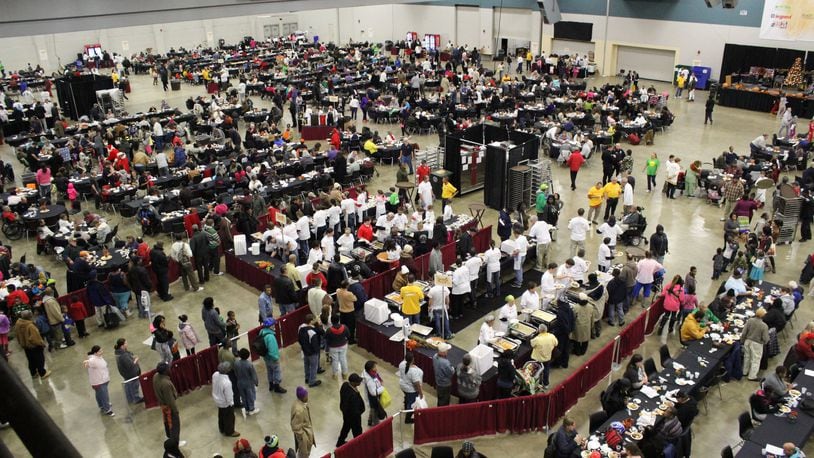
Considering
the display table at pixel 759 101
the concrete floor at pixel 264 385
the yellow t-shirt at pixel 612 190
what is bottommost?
the concrete floor at pixel 264 385

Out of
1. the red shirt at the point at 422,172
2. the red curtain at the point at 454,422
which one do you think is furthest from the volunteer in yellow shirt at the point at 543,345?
the red shirt at the point at 422,172

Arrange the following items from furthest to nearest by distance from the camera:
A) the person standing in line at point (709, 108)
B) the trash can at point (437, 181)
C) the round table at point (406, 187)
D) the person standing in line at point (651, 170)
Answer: the person standing in line at point (709, 108)
the person standing in line at point (651, 170)
the trash can at point (437, 181)
the round table at point (406, 187)

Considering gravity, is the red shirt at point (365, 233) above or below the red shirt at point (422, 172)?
below

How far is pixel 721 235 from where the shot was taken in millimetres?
16953

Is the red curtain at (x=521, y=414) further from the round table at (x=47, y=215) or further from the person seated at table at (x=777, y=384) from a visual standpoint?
the round table at (x=47, y=215)

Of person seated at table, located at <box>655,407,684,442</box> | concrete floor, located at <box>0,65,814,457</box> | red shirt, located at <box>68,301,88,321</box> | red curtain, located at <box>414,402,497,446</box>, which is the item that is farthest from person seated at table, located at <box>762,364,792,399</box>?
red shirt, located at <box>68,301,88,321</box>

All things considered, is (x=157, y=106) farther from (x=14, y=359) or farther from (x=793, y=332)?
(x=793, y=332)

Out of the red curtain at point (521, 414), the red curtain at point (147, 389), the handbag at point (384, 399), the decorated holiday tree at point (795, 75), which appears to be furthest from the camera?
the decorated holiday tree at point (795, 75)

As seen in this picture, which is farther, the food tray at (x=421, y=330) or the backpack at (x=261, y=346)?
the food tray at (x=421, y=330)

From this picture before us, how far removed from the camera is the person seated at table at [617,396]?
9375 mm

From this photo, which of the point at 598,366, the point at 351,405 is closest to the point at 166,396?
the point at 351,405

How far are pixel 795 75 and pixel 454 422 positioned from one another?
90.1 ft

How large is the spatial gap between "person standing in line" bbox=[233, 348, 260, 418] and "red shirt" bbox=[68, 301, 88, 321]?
4.50 meters

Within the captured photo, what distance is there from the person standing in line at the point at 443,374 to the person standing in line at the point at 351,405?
4.29 feet
